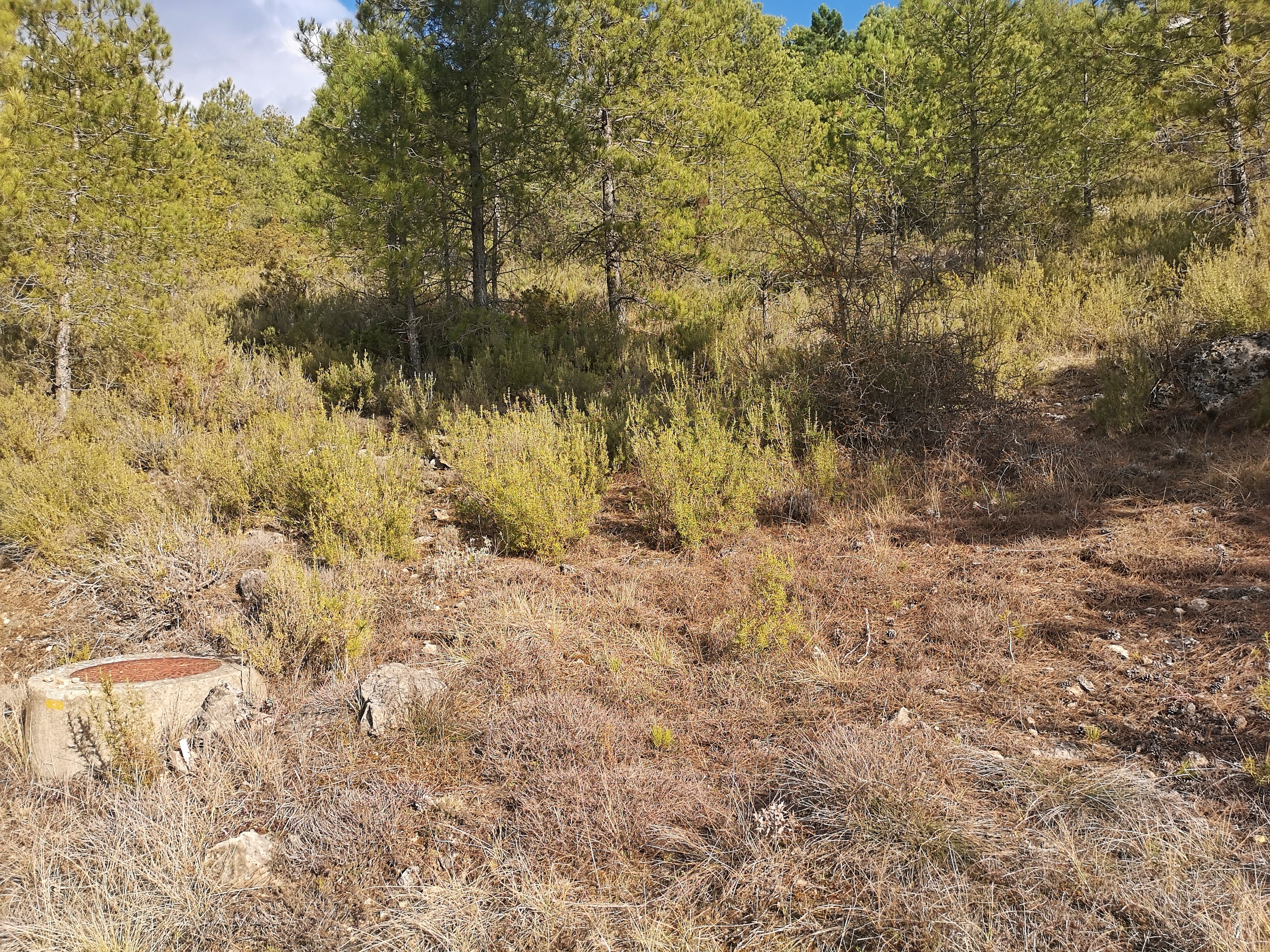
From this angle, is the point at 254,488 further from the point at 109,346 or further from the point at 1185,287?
the point at 1185,287

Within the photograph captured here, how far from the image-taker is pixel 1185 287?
8547 mm

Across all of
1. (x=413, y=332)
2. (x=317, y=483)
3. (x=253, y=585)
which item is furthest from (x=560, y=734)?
(x=413, y=332)

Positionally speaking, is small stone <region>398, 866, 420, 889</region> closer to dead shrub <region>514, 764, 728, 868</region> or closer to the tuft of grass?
dead shrub <region>514, 764, 728, 868</region>

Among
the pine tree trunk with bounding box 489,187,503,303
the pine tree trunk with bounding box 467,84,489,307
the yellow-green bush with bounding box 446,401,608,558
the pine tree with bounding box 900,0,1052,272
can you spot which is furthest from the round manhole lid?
the pine tree with bounding box 900,0,1052,272

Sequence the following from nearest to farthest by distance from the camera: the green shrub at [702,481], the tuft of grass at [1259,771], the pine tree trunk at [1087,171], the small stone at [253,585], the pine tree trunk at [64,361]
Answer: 1. the tuft of grass at [1259,771]
2. the small stone at [253,585]
3. the green shrub at [702,481]
4. the pine tree trunk at [64,361]
5. the pine tree trunk at [1087,171]

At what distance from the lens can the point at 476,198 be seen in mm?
9734

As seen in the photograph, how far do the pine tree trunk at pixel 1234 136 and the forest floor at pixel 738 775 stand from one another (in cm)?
676

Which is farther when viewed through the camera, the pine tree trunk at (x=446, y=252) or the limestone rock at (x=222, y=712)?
the pine tree trunk at (x=446, y=252)

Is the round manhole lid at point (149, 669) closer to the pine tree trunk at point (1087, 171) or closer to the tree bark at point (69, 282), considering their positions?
the tree bark at point (69, 282)

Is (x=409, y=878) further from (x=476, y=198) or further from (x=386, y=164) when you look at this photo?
(x=476, y=198)

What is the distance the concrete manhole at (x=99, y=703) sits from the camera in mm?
3039

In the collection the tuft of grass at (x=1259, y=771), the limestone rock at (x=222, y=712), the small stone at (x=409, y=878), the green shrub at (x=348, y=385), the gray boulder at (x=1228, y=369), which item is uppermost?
the green shrub at (x=348, y=385)

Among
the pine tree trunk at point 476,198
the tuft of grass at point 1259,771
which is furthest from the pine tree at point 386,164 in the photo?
the tuft of grass at point 1259,771

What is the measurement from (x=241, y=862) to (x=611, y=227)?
8516 mm
